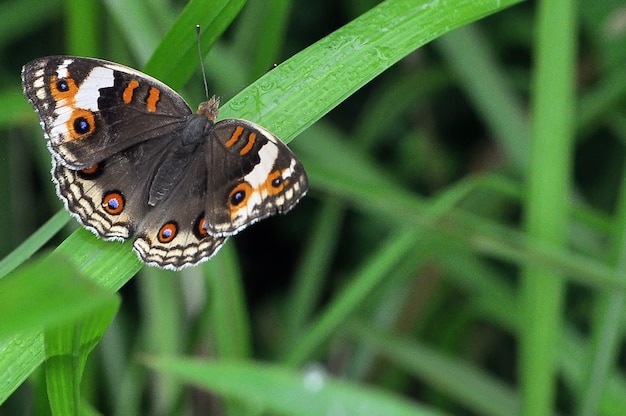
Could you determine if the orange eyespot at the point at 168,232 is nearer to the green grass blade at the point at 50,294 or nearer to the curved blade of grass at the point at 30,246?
the curved blade of grass at the point at 30,246

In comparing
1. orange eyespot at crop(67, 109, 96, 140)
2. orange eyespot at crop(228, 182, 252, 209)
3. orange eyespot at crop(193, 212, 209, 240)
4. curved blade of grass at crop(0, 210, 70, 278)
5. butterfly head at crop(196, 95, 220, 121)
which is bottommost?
curved blade of grass at crop(0, 210, 70, 278)

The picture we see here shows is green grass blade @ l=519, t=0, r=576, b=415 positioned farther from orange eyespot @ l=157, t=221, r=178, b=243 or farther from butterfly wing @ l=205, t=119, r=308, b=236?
orange eyespot @ l=157, t=221, r=178, b=243

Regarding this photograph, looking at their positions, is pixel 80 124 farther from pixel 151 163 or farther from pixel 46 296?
pixel 46 296

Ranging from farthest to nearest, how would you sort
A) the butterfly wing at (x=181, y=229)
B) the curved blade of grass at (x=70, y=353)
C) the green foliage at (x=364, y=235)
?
1. the butterfly wing at (x=181, y=229)
2. the green foliage at (x=364, y=235)
3. the curved blade of grass at (x=70, y=353)

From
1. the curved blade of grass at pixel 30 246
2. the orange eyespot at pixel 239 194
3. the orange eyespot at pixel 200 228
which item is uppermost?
the orange eyespot at pixel 239 194

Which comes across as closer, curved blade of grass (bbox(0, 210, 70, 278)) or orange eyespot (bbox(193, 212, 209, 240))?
curved blade of grass (bbox(0, 210, 70, 278))

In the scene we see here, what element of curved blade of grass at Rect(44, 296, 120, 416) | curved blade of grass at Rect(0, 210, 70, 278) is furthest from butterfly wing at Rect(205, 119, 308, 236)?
curved blade of grass at Rect(44, 296, 120, 416)

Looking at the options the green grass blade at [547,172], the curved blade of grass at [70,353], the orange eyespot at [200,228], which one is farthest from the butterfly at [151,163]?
the green grass blade at [547,172]

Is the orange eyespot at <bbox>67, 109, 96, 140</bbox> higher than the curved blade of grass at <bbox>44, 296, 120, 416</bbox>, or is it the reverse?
the orange eyespot at <bbox>67, 109, 96, 140</bbox>
